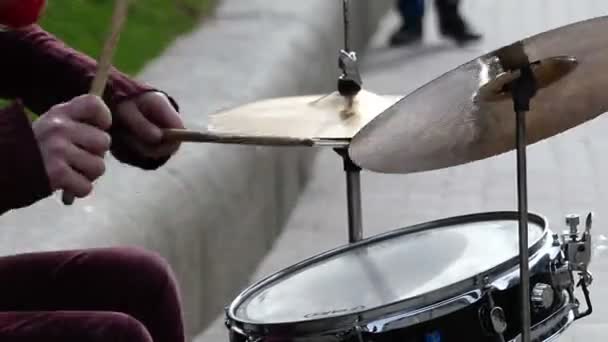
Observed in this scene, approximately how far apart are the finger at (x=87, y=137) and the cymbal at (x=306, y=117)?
70cm

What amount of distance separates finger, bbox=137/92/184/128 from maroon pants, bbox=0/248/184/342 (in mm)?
224

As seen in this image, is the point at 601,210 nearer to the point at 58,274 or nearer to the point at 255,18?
the point at 255,18

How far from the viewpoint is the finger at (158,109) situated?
8.20 feet

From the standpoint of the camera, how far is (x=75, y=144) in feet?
6.79

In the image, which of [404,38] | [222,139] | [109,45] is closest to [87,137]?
[109,45]

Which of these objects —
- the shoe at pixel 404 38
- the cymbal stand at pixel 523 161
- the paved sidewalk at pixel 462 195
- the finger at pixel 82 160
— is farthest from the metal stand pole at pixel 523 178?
the shoe at pixel 404 38

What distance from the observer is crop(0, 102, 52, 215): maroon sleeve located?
207 cm

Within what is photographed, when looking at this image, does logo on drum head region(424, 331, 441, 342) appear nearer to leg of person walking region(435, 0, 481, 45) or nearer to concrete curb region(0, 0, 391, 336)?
concrete curb region(0, 0, 391, 336)

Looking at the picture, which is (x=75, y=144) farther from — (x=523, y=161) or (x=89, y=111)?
(x=523, y=161)

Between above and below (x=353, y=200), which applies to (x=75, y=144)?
above

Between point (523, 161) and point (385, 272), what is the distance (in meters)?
0.40

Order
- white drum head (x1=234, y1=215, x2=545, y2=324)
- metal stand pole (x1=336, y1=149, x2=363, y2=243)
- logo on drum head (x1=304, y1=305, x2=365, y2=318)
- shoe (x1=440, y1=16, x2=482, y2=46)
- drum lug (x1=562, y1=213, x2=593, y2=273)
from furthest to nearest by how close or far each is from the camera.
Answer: shoe (x1=440, y1=16, x2=482, y2=46)
metal stand pole (x1=336, y1=149, x2=363, y2=243)
drum lug (x1=562, y1=213, x2=593, y2=273)
white drum head (x1=234, y1=215, x2=545, y2=324)
logo on drum head (x1=304, y1=305, x2=365, y2=318)

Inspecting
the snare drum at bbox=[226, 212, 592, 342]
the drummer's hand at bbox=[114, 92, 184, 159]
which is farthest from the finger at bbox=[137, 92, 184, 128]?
the snare drum at bbox=[226, 212, 592, 342]

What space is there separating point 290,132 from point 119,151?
0.46 metres
